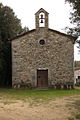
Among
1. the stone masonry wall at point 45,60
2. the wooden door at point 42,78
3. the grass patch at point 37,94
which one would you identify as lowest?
the grass patch at point 37,94

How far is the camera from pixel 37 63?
37625mm

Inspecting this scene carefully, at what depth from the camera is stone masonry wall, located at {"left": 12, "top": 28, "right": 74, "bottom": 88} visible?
3759 centimetres

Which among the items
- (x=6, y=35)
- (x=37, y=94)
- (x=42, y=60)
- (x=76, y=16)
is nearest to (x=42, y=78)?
(x=42, y=60)

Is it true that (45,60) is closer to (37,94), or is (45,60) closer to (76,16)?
(37,94)

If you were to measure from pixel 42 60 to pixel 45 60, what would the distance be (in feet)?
1.14

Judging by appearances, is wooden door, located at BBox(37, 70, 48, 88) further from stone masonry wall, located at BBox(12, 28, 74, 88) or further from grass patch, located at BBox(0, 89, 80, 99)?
grass patch, located at BBox(0, 89, 80, 99)

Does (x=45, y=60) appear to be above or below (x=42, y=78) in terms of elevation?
above

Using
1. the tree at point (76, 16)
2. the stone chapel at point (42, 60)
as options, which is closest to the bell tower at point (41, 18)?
the stone chapel at point (42, 60)

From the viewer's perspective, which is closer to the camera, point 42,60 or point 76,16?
point 76,16

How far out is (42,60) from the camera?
3762cm

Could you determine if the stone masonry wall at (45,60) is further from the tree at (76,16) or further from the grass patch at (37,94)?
the tree at (76,16)

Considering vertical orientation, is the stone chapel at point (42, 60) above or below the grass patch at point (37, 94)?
above

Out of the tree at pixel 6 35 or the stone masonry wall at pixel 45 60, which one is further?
the tree at pixel 6 35

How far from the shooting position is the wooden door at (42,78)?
3781 cm
